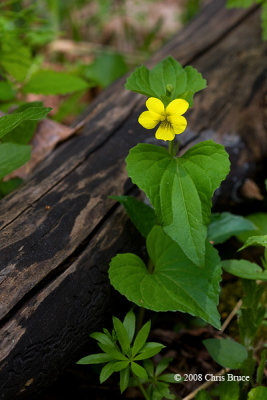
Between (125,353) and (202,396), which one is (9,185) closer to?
(125,353)

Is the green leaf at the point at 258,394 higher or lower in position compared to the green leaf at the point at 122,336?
lower

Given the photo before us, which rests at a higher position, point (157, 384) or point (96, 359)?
point (96, 359)

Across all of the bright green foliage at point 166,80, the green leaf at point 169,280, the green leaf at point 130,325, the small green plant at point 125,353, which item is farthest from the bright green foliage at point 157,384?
the bright green foliage at point 166,80

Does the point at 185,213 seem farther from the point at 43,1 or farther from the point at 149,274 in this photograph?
the point at 43,1

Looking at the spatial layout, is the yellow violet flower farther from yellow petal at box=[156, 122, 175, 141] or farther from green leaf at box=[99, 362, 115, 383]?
green leaf at box=[99, 362, 115, 383]

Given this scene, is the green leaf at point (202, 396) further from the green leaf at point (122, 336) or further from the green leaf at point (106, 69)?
the green leaf at point (106, 69)

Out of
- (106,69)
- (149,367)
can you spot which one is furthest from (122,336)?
(106,69)
